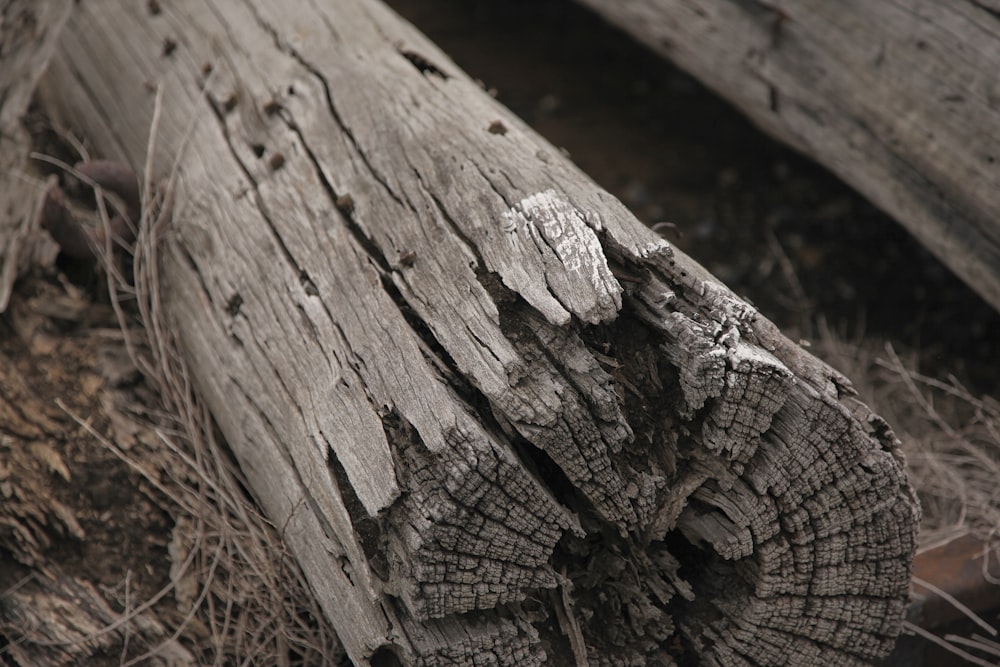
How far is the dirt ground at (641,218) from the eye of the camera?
2643mm

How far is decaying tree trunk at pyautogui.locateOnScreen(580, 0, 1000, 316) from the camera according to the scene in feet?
9.88

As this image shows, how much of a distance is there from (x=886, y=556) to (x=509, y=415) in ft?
2.96

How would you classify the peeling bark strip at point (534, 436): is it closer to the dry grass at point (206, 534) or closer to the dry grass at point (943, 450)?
the dry grass at point (206, 534)

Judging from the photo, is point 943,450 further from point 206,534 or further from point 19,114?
point 19,114

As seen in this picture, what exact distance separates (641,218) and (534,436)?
2.58m

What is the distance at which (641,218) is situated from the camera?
4367 mm

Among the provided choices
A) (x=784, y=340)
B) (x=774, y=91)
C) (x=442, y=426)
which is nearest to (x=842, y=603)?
(x=784, y=340)

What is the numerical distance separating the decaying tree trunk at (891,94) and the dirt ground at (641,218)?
0.63m

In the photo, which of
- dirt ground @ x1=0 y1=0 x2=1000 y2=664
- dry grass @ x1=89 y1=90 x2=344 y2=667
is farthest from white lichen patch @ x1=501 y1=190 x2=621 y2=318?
dry grass @ x1=89 y1=90 x2=344 y2=667

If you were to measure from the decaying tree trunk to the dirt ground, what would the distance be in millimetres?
627

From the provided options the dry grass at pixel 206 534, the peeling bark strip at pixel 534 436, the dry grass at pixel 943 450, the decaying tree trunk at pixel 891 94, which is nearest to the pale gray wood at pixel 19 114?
the dry grass at pixel 206 534

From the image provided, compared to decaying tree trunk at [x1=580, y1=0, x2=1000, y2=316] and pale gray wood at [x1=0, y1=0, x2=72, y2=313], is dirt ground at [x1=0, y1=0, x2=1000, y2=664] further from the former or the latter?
decaying tree trunk at [x1=580, y1=0, x2=1000, y2=316]

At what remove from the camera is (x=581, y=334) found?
82.1 inches

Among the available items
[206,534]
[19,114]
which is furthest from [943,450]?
[19,114]
